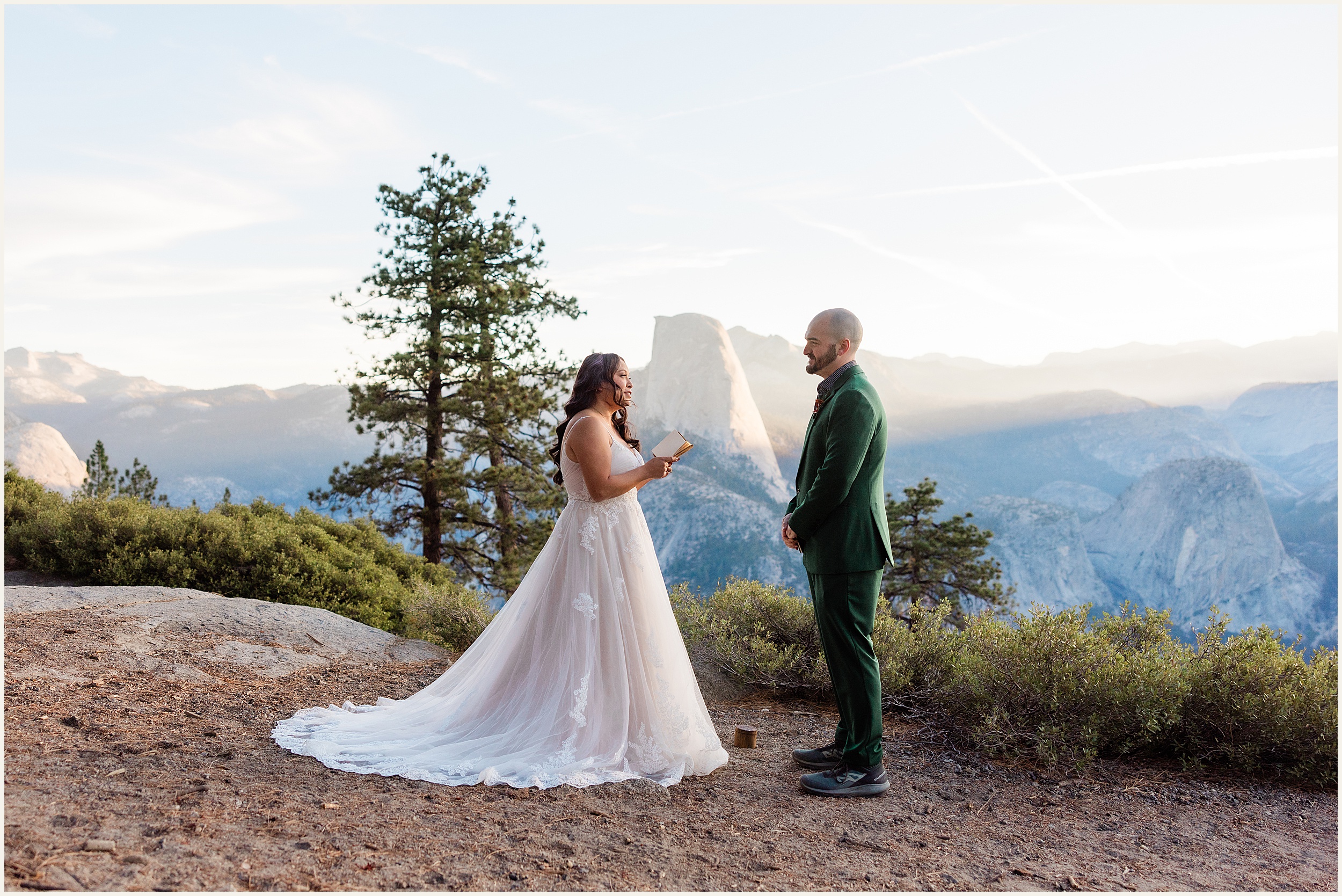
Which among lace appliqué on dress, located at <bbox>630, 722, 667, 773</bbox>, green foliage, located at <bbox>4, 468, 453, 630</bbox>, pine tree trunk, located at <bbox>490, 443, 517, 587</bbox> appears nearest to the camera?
lace appliqué on dress, located at <bbox>630, 722, 667, 773</bbox>

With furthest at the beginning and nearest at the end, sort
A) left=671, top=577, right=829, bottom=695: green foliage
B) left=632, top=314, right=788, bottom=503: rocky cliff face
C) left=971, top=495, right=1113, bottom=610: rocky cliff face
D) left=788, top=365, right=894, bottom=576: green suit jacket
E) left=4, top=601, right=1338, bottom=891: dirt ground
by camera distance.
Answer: left=632, top=314, right=788, bottom=503: rocky cliff face
left=971, top=495, right=1113, bottom=610: rocky cliff face
left=671, top=577, right=829, bottom=695: green foliage
left=788, top=365, right=894, bottom=576: green suit jacket
left=4, top=601, right=1338, bottom=891: dirt ground

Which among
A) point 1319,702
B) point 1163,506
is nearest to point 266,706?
point 1319,702

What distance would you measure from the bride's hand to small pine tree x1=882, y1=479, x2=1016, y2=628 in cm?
1868

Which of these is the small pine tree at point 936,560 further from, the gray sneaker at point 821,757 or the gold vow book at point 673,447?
the gold vow book at point 673,447

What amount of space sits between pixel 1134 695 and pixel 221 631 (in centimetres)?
630

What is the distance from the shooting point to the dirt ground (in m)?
2.79

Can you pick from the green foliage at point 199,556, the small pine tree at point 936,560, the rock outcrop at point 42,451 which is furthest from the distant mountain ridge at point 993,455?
the green foliage at point 199,556

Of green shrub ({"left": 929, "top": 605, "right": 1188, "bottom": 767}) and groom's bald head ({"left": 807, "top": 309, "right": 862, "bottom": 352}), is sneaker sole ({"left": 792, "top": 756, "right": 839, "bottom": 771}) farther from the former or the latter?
groom's bald head ({"left": 807, "top": 309, "right": 862, "bottom": 352})

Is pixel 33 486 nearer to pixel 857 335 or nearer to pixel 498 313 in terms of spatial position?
pixel 498 313

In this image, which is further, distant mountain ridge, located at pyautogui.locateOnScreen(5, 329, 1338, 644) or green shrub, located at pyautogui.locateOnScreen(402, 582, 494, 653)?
distant mountain ridge, located at pyautogui.locateOnScreen(5, 329, 1338, 644)

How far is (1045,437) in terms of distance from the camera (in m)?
133

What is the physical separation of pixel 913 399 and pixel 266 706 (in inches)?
5354

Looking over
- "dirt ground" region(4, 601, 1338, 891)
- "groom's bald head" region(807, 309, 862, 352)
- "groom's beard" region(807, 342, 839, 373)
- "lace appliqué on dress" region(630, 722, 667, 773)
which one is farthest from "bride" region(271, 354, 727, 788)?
"groom's bald head" region(807, 309, 862, 352)

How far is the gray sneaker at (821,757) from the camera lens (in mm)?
4344
